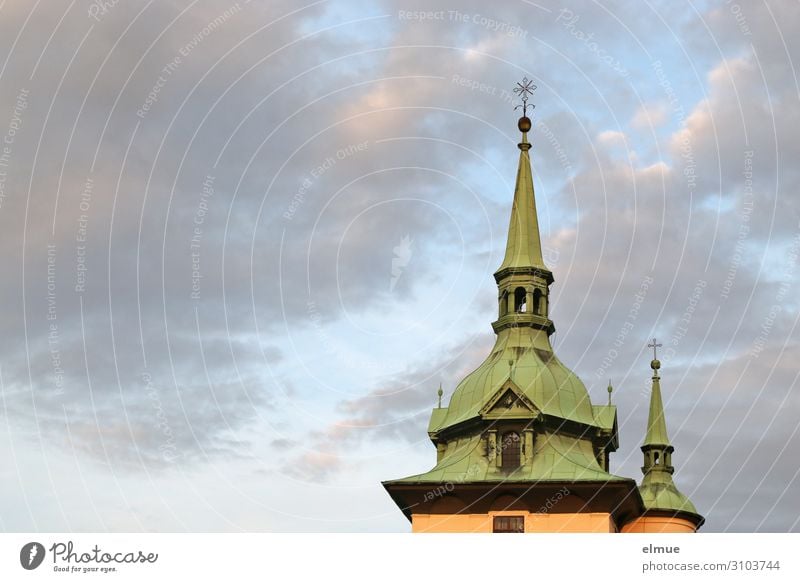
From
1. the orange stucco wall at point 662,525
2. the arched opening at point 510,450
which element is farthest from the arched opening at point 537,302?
the orange stucco wall at point 662,525

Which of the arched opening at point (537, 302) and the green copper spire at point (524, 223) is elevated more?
the green copper spire at point (524, 223)

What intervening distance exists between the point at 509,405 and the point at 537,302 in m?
11.4

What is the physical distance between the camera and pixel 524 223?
11344 cm

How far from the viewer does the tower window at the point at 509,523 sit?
96.5 metres

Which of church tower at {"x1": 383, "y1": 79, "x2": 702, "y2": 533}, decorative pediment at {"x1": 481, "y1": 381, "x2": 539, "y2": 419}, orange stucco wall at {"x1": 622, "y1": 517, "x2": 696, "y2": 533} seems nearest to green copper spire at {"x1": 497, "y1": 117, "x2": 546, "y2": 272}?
church tower at {"x1": 383, "y1": 79, "x2": 702, "y2": 533}

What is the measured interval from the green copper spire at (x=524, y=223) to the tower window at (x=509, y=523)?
20.6 metres

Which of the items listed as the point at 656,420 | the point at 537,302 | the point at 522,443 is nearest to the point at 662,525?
the point at 656,420

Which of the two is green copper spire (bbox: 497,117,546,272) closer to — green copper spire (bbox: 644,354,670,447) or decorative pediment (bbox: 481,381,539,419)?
decorative pediment (bbox: 481,381,539,419)

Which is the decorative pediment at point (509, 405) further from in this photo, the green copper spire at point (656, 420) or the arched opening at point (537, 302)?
the green copper spire at point (656, 420)

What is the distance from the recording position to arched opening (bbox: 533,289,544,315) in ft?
360
